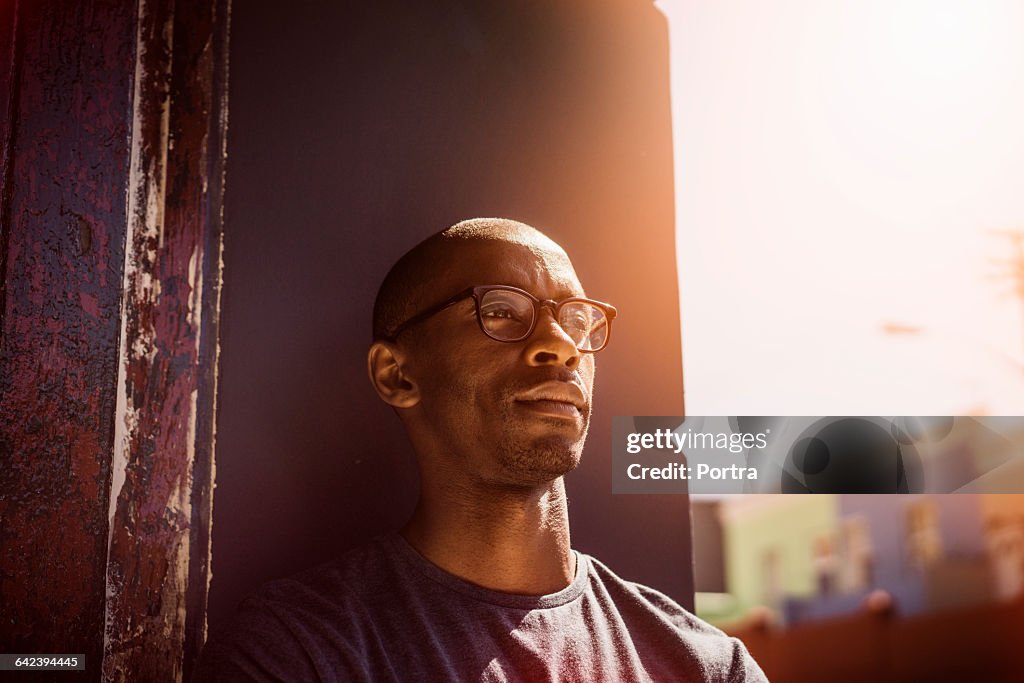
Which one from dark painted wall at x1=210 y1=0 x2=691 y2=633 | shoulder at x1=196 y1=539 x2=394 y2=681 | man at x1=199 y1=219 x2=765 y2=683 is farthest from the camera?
dark painted wall at x1=210 y1=0 x2=691 y2=633

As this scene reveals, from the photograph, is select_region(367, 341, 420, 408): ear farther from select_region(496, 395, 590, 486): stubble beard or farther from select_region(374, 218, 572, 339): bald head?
select_region(496, 395, 590, 486): stubble beard

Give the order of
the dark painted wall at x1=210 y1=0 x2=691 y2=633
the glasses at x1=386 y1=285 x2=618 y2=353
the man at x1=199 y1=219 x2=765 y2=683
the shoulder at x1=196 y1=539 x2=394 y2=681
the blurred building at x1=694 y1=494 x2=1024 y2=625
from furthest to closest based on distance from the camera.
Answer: the blurred building at x1=694 y1=494 x2=1024 y2=625 → the dark painted wall at x1=210 y1=0 x2=691 y2=633 → the glasses at x1=386 y1=285 x2=618 y2=353 → the man at x1=199 y1=219 x2=765 y2=683 → the shoulder at x1=196 y1=539 x2=394 y2=681

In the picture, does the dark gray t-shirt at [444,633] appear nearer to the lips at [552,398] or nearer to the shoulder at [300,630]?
the shoulder at [300,630]

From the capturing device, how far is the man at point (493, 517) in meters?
1.18

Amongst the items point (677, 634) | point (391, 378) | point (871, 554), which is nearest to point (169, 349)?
point (391, 378)

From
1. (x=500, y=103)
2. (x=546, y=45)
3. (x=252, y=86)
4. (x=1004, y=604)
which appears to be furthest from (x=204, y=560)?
(x=1004, y=604)

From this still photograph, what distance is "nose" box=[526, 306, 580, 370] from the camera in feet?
4.17

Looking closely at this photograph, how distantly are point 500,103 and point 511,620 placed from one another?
109 centimetres

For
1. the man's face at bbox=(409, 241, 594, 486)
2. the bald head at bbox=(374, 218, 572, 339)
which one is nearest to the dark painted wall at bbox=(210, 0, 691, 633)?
the bald head at bbox=(374, 218, 572, 339)

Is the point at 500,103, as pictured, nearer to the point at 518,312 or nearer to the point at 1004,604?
the point at 518,312

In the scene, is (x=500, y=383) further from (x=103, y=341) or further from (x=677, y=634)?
(x=103, y=341)

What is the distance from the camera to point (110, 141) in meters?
1.35

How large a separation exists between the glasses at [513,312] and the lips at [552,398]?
82 mm

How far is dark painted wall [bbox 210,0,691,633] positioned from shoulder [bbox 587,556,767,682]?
273 mm
